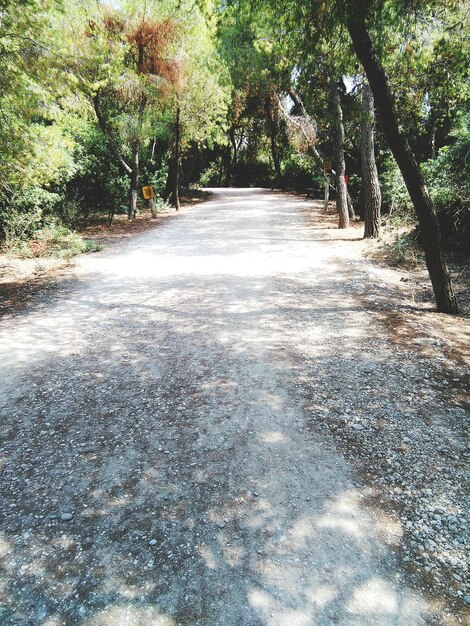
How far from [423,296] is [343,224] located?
277 inches

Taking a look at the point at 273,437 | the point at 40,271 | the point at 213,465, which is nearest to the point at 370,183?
the point at 40,271

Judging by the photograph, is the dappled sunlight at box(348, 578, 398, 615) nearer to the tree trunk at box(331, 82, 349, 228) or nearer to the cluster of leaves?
the cluster of leaves

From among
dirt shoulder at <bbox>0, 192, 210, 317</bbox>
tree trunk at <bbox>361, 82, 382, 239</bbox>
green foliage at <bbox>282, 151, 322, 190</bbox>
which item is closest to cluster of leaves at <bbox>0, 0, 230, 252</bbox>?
dirt shoulder at <bbox>0, 192, 210, 317</bbox>

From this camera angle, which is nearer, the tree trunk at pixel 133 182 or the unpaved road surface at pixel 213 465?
the unpaved road surface at pixel 213 465

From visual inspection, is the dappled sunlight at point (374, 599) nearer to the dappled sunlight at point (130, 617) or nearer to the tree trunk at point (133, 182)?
the dappled sunlight at point (130, 617)

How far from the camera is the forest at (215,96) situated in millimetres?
5988

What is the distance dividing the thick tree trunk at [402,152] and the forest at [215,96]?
2cm

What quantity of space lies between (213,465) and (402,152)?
17.1 feet

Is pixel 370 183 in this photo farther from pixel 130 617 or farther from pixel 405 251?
pixel 130 617

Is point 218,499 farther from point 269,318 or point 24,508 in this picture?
point 269,318

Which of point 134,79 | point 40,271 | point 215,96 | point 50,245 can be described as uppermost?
point 215,96

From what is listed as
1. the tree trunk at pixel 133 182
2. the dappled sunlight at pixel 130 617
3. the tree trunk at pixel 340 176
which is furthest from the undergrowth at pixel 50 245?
the dappled sunlight at pixel 130 617

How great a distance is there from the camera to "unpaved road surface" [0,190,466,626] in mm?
2346

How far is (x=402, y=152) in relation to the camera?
574 centimetres
